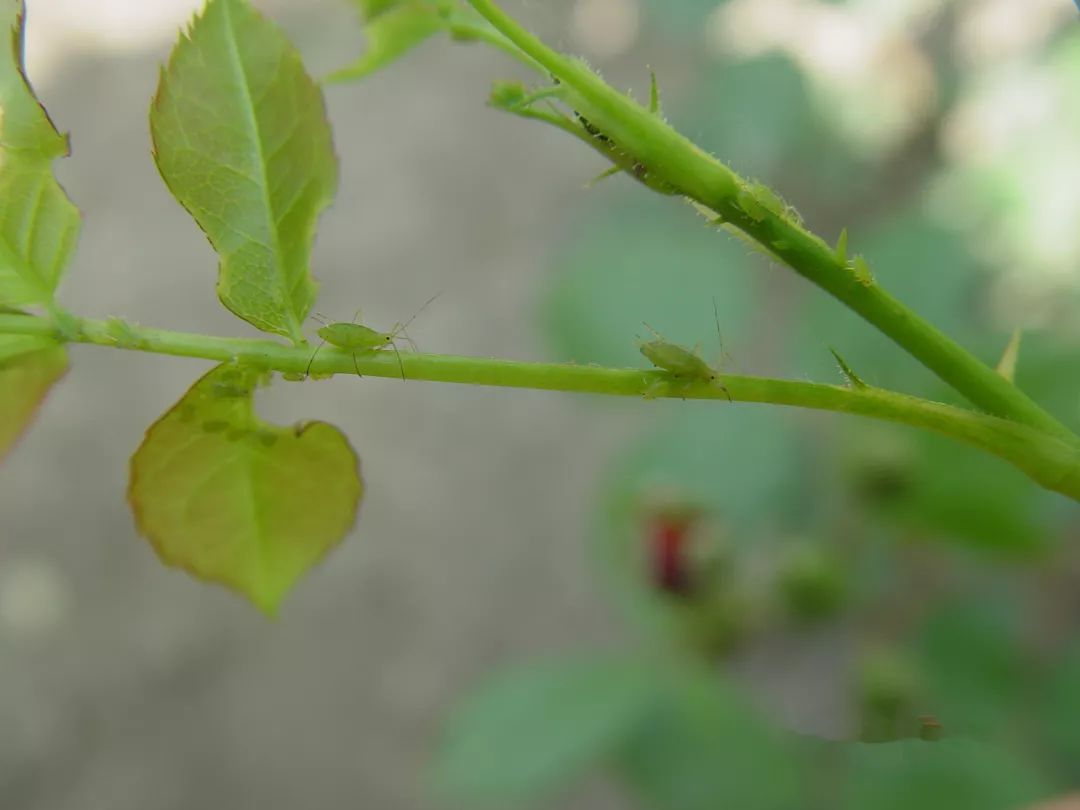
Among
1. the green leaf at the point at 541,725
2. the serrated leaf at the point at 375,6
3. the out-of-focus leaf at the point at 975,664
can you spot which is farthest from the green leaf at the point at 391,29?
the out-of-focus leaf at the point at 975,664

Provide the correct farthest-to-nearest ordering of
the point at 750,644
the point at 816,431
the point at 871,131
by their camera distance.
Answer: the point at 871,131 < the point at 750,644 < the point at 816,431

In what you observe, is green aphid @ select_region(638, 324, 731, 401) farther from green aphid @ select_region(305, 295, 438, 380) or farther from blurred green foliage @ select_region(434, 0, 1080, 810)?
blurred green foliage @ select_region(434, 0, 1080, 810)

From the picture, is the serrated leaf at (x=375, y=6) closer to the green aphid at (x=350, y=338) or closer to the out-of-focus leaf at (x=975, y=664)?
the green aphid at (x=350, y=338)

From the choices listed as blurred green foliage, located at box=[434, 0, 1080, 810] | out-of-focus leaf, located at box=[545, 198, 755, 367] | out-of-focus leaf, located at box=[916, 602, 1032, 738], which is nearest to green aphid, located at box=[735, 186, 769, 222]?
Answer: blurred green foliage, located at box=[434, 0, 1080, 810]

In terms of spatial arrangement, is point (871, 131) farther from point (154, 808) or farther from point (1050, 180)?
point (154, 808)

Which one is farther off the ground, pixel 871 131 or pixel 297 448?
pixel 297 448

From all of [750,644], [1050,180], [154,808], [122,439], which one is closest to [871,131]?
[1050,180]
